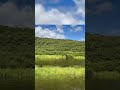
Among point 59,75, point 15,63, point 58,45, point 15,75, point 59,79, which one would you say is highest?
point 58,45

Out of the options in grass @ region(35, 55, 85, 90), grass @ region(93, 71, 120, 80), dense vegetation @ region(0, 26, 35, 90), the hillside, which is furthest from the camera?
the hillside

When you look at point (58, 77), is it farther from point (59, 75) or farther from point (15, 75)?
point (15, 75)

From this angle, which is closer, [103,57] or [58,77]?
[58,77]

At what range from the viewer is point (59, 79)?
21.2 meters

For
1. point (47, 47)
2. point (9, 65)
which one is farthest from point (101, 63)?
point (47, 47)

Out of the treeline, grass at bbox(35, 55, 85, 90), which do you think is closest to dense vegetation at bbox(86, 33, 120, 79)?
grass at bbox(35, 55, 85, 90)

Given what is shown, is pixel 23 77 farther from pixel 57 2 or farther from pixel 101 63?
pixel 57 2

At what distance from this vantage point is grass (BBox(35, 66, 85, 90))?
18.7 meters

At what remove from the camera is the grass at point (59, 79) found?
1873 cm

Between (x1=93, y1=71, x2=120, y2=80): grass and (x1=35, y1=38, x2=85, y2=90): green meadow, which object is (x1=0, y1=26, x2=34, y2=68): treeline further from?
(x1=93, y1=71, x2=120, y2=80): grass

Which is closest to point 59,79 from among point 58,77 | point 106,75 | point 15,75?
point 58,77

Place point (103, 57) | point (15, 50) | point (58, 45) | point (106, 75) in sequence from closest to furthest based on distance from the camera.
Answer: point (106, 75) → point (103, 57) → point (15, 50) → point (58, 45)

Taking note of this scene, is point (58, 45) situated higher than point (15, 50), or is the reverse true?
point (58, 45)

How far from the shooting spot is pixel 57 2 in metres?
38.8
